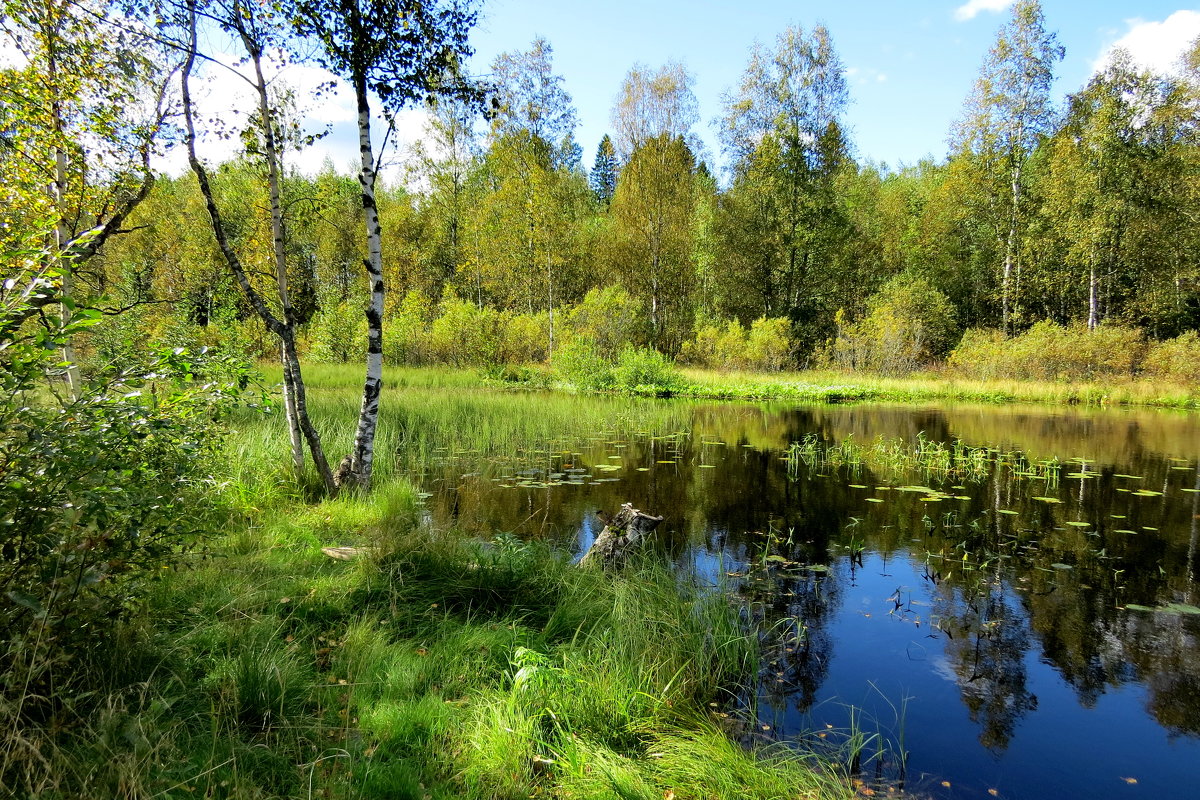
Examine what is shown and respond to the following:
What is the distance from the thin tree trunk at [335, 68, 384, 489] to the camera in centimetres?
651

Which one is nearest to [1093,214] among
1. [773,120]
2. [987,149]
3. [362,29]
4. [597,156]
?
[987,149]

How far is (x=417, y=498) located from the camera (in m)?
7.55

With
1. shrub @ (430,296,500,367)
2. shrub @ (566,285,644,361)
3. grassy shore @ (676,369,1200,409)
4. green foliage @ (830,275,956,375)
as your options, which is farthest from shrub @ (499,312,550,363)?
green foliage @ (830,275,956,375)

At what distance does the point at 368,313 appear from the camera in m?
6.73

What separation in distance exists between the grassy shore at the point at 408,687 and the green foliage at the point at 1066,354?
2712 cm

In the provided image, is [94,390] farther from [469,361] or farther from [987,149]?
[987,149]

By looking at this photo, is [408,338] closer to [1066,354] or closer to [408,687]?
[408,687]

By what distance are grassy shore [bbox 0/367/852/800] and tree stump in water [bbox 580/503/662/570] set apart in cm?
55

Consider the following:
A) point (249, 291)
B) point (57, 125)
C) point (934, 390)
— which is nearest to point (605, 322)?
point (934, 390)

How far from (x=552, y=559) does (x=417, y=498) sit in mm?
2991

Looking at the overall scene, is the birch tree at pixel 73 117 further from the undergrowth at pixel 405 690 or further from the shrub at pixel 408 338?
the shrub at pixel 408 338

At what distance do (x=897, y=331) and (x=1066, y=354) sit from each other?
6600mm

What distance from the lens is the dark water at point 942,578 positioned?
3424 mm

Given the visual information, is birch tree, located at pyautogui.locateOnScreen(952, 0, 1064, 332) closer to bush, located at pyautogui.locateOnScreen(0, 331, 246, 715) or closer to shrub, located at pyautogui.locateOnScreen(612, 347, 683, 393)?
shrub, located at pyautogui.locateOnScreen(612, 347, 683, 393)
